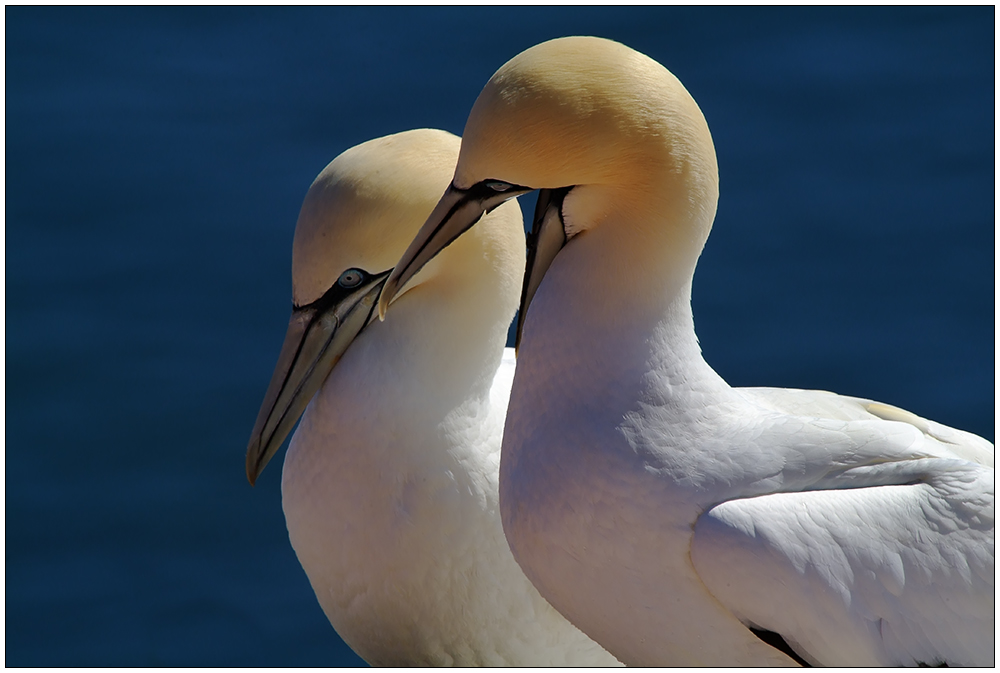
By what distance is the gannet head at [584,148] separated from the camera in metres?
2.88

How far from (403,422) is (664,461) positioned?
0.82 meters

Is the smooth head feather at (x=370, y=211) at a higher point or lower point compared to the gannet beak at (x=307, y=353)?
higher

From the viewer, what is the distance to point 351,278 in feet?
11.7

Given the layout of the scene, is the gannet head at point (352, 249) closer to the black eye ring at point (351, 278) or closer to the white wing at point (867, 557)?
the black eye ring at point (351, 278)

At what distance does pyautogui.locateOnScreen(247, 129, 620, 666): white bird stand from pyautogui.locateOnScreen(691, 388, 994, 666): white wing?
2.88 feet

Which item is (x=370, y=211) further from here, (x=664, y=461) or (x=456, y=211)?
(x=664, y=461)

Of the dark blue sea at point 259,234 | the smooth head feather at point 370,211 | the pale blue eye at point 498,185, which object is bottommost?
the dark blue sea at point 259,234

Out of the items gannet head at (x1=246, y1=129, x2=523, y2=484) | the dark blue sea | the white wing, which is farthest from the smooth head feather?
the dark blue sea

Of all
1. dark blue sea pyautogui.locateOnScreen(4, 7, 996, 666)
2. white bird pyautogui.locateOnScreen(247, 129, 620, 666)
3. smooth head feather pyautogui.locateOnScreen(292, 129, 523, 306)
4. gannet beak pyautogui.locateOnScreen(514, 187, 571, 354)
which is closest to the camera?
gannet beak pyautogui.locateOnScreen(514, 187, 571, 354)

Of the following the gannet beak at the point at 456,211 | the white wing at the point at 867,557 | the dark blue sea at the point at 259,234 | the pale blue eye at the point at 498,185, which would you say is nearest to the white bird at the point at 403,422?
the gannet beak at the point at 456,211

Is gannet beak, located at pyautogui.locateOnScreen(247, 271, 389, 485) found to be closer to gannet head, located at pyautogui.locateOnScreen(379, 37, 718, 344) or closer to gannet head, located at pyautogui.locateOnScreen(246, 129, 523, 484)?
gannet head, located at pyautogui.locateOnScreen(246, 129, 523, 484)

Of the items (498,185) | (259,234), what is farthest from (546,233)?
(259,234)

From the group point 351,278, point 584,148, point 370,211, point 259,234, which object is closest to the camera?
point 584,148

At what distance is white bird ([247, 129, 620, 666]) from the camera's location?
3.58 metres
